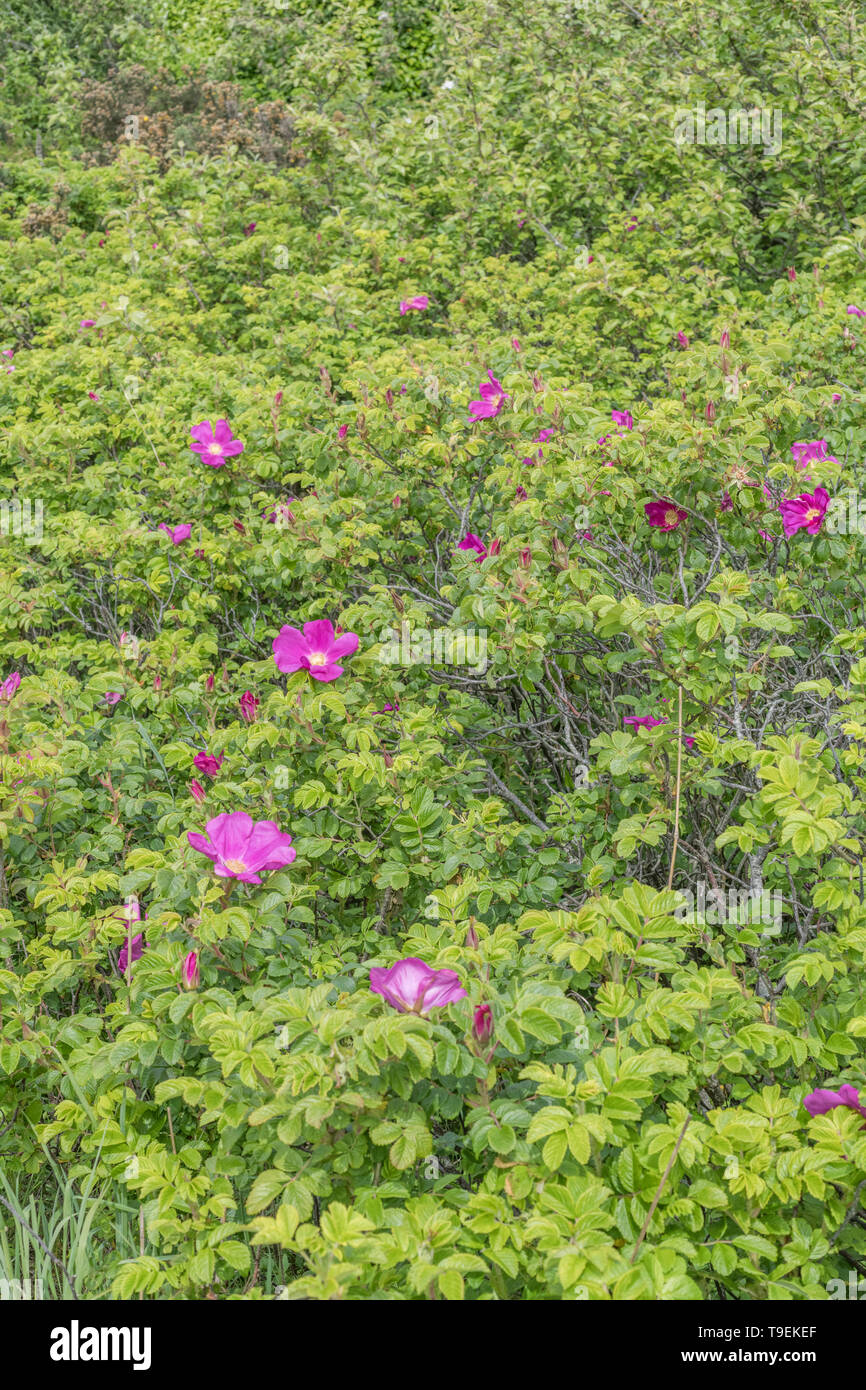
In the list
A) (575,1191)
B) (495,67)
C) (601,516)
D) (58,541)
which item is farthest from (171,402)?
(495,67)

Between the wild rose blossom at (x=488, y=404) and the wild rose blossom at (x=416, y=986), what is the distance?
67.0 inches

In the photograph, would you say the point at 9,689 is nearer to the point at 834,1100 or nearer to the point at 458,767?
the point at 458,767

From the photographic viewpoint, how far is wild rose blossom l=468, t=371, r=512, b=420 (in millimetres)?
2643

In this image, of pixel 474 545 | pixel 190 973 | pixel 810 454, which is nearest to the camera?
pixel 190 973

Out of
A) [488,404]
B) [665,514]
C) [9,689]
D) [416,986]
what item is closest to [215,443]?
[488,404]

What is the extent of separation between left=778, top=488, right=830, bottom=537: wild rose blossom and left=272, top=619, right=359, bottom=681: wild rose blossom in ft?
2.91

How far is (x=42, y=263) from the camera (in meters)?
5.38

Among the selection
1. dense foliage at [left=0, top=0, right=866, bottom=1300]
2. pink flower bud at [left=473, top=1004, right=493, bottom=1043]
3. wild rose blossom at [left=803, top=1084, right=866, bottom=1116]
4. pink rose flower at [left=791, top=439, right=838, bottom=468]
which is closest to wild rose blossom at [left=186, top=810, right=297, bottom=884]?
dense foliage at [left=0, top=0, right=866, bottom=1300]

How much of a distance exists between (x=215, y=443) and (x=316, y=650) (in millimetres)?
1239

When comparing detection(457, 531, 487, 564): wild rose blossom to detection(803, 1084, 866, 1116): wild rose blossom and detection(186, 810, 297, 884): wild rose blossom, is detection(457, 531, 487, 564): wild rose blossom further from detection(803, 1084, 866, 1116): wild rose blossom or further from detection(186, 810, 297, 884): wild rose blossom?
detection(803, 1084, 866, 1116): wild rose blossom

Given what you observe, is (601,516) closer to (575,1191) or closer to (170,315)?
(575,1191)

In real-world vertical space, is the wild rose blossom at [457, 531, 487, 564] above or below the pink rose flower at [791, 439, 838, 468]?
below

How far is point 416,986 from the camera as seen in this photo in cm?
127

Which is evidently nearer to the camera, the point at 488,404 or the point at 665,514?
the point at 665,514
